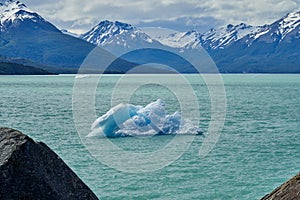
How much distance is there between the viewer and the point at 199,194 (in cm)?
2112

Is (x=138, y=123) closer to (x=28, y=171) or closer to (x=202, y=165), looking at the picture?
(x=202, y=165)

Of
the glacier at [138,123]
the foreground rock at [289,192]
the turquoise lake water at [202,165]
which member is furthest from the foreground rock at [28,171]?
the glacier at [138,123]

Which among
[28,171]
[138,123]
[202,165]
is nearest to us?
[28,171]

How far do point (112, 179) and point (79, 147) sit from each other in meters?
9.85

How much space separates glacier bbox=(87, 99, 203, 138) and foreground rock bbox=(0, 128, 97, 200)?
1105 inches

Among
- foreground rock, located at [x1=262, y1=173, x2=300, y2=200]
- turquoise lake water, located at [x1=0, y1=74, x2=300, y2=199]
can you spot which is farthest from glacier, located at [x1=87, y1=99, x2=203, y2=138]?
foreground rock, located at [x1=262, y1=173, x2=300, y2=200]

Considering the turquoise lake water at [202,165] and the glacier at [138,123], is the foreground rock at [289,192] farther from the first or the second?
the glacier at [138,123]

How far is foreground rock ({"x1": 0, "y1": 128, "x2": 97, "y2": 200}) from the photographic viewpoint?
26.9ft

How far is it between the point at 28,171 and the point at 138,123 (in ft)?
99.6

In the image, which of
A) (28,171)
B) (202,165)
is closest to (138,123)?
(202,165)

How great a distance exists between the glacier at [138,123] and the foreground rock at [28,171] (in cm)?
2808

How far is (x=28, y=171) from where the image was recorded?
8.27 meters

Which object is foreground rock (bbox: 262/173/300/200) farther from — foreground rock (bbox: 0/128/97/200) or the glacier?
the glacier

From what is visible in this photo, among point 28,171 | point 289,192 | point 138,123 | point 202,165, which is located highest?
Answer: point 28,171
